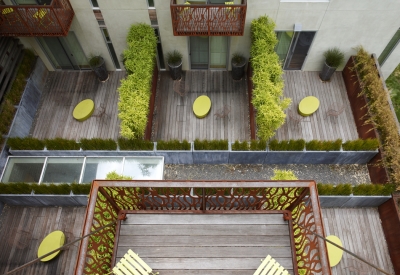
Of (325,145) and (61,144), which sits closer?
(325,145)

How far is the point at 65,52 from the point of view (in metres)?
12.5

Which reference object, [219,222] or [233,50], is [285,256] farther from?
[233,50]

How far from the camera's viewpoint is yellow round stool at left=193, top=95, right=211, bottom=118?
1175 centimetres

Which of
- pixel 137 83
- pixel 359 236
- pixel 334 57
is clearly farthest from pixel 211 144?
pixel 334 57

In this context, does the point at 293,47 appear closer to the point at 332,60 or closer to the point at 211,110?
the point at 332,60

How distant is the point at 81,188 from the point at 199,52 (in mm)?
7190

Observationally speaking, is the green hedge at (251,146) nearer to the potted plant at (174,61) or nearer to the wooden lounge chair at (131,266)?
the potted plant at (174,61)

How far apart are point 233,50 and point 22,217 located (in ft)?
33.8

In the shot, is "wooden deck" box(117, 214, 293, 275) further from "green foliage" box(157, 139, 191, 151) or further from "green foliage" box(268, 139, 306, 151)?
"green foliage" box(268, 139, 306, 151)

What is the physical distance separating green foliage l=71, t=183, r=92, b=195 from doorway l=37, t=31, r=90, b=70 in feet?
20.0

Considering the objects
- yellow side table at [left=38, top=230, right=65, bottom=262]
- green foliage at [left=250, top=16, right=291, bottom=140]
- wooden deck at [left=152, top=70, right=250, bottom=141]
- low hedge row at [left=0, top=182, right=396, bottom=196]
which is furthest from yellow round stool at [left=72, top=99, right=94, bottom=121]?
green foliage at [left=250, top=16, right=291, bottom=140]

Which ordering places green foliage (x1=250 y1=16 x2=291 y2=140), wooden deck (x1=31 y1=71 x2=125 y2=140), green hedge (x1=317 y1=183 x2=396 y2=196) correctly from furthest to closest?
wooden deck (x1=31 y1=71 x2=125 y2=140)
green foliage (x1=250 y1=16 x2=291 y2=140)
green hedge (x1=317 y1=183 x2=396 y2=196)

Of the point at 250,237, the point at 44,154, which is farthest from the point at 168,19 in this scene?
the point at 250,237

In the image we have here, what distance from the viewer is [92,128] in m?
11.9
